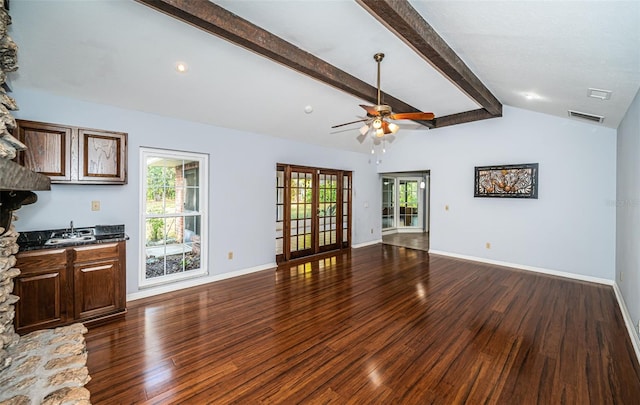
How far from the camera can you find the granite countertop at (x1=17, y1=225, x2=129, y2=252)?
2.70m

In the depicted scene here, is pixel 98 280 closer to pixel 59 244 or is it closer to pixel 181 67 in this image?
pixel 59 244

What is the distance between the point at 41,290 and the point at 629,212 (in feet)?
21.4

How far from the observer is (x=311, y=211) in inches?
242

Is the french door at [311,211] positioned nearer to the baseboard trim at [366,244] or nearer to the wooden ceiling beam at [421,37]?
the baseboard trim at [366,244]

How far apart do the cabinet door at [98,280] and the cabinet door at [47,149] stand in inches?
35.4

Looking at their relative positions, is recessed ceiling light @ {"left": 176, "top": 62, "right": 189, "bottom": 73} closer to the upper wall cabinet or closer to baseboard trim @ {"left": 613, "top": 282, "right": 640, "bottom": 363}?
the upper wall cabinet

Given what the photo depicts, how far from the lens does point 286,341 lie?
105 inches

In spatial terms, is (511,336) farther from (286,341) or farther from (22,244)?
(22,244)

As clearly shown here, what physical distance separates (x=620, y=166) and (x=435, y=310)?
136 inches

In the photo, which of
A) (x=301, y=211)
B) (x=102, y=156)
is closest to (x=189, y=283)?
(x=102, y=156)

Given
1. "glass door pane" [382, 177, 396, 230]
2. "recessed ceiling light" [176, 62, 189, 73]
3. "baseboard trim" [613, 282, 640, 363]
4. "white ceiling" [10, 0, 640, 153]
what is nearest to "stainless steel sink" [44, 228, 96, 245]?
Answer: "white ceiling" [10, 0, 640, 153]

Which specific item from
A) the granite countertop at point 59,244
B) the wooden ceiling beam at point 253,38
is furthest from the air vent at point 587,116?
the granite countertop at point 59,244

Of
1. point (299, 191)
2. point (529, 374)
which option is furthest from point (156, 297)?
point (529, 374)

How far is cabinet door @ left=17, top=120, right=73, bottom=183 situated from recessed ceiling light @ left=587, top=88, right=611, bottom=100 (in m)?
5.85
